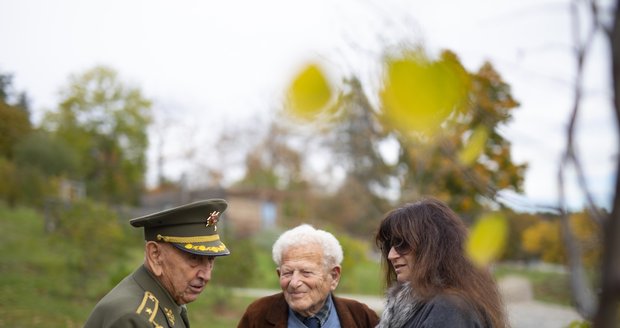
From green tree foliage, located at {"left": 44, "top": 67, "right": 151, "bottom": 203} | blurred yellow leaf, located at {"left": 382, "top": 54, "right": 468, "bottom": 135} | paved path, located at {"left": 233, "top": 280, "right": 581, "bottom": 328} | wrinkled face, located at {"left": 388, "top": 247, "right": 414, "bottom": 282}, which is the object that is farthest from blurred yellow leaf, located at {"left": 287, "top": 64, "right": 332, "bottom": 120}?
green tree foliage, located at {"left": 44, "top": 67, "right": 151, "bottom": 203}

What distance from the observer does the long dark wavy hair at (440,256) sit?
9.00 feet

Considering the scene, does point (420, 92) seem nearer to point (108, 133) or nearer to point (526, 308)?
point (526, 308)

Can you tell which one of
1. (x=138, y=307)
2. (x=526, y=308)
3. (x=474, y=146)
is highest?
(x=474, y=146)

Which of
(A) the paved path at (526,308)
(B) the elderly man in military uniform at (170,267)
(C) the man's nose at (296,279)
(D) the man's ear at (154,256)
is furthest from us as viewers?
(A) the paved path at (526,308)

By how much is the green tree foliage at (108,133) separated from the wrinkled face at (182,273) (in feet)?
87.4

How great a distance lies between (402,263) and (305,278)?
0.77m

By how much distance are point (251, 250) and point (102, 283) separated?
365cm

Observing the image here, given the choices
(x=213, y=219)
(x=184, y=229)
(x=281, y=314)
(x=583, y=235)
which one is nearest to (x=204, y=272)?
(x=184, y=229)

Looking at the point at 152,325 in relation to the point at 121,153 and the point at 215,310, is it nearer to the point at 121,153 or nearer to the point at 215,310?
the point at 215,310

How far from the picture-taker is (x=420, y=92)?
31.2 inches

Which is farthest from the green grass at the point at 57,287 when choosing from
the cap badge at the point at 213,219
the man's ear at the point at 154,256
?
the man's ear at the point at 154,256

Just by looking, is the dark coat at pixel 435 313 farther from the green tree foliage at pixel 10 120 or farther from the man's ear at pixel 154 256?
the green tree foliage at pixel 10 120

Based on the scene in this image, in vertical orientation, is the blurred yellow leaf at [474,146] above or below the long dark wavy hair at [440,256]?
above

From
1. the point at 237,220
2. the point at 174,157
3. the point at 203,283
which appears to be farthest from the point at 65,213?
the point at 174,157
